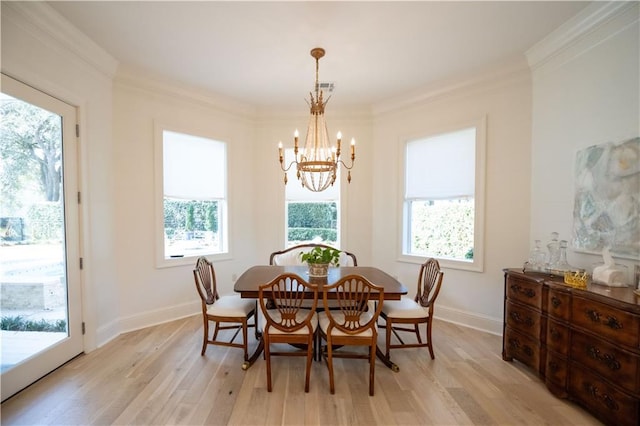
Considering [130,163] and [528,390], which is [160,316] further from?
[528,390]

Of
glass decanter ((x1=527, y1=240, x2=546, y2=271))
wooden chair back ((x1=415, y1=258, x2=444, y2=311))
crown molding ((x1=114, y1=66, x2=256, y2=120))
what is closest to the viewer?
glass decanter ((x1=527, y1=240, x2=546, y2=271))

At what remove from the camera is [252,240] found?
441 cm

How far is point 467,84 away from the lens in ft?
11.0

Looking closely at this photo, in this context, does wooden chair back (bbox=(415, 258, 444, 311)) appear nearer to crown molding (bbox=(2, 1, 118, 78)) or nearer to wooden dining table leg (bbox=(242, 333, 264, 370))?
wooden dining table leg (bbox=(242, 333, 264, 370))

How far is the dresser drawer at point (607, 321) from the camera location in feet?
5.31

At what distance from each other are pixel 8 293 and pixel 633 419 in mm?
4270

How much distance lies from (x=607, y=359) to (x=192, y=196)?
436 centimetres

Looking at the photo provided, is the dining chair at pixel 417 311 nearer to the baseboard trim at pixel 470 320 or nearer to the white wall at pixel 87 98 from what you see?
the baseboard trim at pixel 470 320

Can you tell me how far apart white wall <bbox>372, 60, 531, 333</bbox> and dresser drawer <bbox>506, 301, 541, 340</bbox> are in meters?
0.70

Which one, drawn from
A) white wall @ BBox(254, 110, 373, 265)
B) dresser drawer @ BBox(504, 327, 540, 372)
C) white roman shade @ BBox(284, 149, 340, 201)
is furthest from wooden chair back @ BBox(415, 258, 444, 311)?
white roman shade @ BBox(284, 149, 340, 201)

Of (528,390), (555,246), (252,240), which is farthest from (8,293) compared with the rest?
(555,246)

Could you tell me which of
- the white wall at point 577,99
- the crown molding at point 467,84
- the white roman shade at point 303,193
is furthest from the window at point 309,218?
the white wall at point 577,99

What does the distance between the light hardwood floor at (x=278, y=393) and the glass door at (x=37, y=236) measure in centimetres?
25

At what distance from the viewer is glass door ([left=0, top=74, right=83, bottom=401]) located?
206cm
